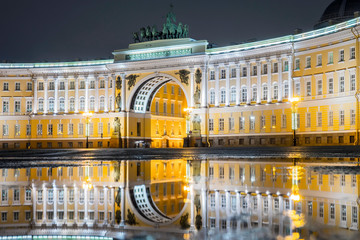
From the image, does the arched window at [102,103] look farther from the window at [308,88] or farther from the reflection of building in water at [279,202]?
the reflection of building in water at [279,202]

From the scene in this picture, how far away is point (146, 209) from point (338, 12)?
5350 centimetres

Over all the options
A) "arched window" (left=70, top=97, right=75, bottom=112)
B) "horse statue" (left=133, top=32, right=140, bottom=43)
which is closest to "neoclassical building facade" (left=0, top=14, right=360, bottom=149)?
"arched window" (left=70, top=97, right=75, bottom=112)

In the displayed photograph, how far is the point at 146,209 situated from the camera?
15.3 feet

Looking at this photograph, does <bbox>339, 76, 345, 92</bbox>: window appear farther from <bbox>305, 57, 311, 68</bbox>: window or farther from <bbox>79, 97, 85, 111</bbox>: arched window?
<bbox>79, 97, 85, 111</bbox>: arched window

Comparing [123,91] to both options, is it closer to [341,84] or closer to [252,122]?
[252,122]

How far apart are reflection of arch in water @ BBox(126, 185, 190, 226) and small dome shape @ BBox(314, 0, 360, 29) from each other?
4989cm

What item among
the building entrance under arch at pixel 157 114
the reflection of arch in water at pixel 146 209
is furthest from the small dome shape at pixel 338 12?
the reflection of arch in water at pixel 146 209

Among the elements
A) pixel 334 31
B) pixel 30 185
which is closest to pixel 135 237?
pixel 30 185

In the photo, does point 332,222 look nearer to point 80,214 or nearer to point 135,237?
point 135,237

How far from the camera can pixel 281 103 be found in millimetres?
54781

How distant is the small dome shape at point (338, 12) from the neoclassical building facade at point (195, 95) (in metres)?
3.67

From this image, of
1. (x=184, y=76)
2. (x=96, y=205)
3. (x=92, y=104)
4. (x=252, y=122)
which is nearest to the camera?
(x=96, y=205)

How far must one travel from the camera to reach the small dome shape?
52625 millimetres

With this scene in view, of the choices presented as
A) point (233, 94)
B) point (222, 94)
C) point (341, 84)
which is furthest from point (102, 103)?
point (341, 84)
